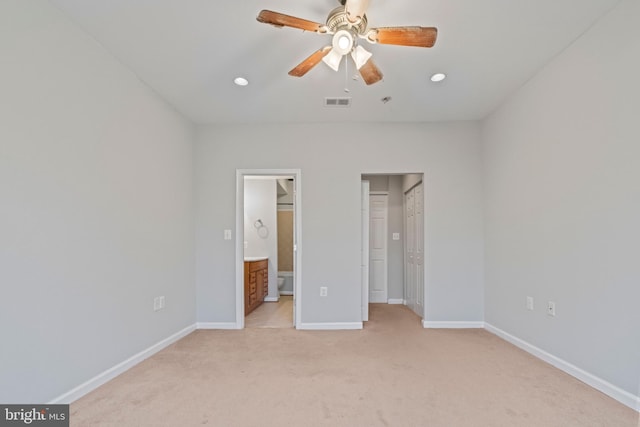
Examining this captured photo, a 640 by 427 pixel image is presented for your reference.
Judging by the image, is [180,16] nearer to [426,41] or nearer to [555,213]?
[426,41]

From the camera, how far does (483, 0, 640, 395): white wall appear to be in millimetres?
Result: 2051

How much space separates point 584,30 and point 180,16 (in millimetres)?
2917

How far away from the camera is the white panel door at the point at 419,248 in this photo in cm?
416

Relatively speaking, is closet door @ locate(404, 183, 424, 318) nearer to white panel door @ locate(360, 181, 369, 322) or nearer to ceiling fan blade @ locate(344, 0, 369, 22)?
white panel door @ locate(360, 181, 369, 322)

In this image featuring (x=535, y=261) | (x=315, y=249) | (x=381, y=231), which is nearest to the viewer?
(x=535, y=261)

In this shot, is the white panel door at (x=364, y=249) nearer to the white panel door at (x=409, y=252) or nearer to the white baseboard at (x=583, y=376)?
the white panel door at (x=409, y=252)

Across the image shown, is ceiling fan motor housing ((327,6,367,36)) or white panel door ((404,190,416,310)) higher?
ceiling fan motor housing ((327,6,367,36))

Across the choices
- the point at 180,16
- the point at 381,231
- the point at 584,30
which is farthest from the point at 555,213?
the point at 180,16

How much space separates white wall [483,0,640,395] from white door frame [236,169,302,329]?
7.72ft

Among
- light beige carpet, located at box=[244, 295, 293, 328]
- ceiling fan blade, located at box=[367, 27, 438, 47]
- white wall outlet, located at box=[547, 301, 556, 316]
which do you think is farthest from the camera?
light beige carpet, located at box=[244, 295, 293, 328]

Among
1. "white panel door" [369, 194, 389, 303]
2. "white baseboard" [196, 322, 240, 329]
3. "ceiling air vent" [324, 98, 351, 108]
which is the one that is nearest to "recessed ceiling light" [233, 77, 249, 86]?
"ceiling air vent" [324, 98, 351, 108]

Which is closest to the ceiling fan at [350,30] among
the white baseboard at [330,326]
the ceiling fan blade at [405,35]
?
the ceiling fan blade at [405,35]

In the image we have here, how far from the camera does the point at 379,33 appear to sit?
190cm

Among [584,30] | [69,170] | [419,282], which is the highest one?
[584,30]
